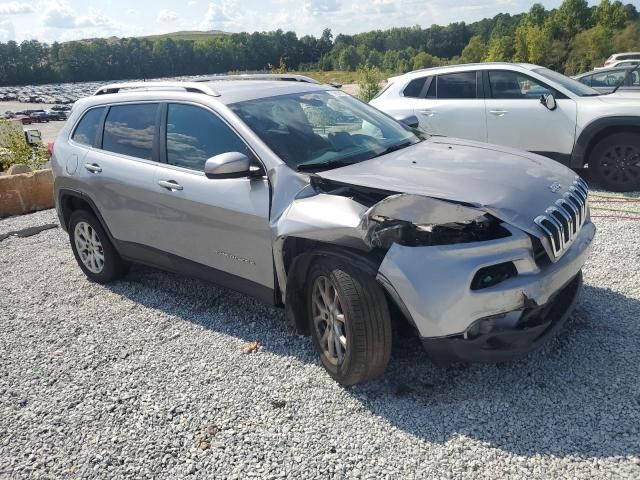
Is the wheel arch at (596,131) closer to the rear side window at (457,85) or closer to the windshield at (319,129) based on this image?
the rear side window at (457,85)

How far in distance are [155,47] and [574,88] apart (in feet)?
467

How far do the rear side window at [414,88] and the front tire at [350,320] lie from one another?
19.3ft

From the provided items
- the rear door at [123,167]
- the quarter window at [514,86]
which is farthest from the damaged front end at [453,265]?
the quarter window at [514,86]

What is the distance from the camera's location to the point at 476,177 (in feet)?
10.4

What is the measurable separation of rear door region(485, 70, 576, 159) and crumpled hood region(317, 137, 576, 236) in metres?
3.90

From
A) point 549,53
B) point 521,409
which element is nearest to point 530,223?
point 521,409

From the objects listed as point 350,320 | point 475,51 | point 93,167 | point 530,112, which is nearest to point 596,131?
point 530,112

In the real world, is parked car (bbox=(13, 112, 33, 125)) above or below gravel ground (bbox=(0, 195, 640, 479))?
below

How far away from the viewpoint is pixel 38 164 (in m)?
10.7

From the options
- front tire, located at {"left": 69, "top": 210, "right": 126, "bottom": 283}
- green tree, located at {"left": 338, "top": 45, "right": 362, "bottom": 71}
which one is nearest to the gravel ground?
front tire, located at {"left": 69, "top": 210, "right": 126, "bottom": 283}

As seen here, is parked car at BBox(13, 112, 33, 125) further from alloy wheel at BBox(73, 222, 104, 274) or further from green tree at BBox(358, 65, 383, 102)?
alloy wheel at BBox(73, 222, 104, 274)

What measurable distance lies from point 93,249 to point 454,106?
533cm

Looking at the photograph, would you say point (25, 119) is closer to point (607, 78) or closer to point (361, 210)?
point (607, 78)

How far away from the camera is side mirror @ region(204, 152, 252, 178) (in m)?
3.34
